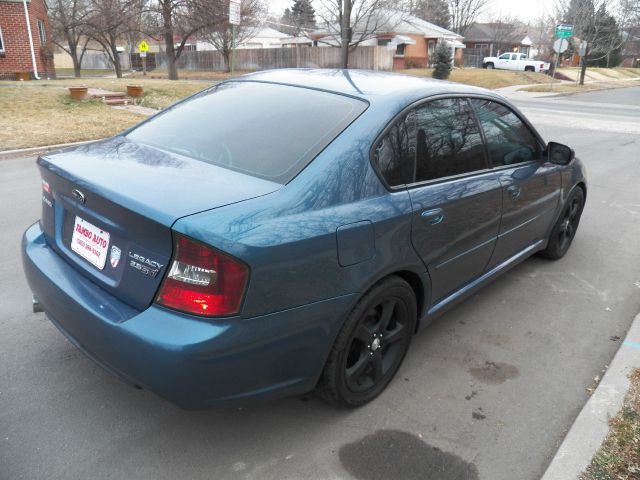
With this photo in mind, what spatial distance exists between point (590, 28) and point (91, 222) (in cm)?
4346

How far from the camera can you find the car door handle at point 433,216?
2.81 meters

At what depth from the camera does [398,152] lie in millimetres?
2764

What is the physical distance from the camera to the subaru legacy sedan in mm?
2088

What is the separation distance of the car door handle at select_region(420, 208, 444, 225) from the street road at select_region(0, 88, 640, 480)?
3.06 ft

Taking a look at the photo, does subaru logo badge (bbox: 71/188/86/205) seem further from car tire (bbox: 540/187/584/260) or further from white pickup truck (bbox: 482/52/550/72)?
white pickup truck (bbox: 482/52/550/72)

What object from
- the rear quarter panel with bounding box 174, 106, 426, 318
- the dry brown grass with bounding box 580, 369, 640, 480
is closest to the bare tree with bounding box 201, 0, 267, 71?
the rear quarter panel with bounding box 174, 106, 426, 318

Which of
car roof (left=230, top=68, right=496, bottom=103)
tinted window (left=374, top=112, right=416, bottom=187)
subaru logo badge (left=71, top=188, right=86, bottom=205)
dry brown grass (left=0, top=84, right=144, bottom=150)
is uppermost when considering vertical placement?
car roof (left=230, top=68, right=496, bottom=103)

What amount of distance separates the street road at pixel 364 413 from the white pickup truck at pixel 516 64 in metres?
48.7

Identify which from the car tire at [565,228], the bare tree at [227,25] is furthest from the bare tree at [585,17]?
the car tire at [565,228]

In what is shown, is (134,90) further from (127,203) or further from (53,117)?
(127,203)

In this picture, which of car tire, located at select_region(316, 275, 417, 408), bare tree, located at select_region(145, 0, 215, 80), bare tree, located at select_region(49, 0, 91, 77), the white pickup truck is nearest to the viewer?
car tire, located at select_region(316, 275, 417, 408)

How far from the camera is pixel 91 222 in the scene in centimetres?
244

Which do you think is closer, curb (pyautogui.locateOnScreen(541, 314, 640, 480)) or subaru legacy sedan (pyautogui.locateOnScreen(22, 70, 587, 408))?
subaru legacy sedan (pyautogui.locateOnScreen(22, 70, 587, 408))

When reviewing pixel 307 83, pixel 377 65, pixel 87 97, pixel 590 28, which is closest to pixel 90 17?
pixel 377 65
